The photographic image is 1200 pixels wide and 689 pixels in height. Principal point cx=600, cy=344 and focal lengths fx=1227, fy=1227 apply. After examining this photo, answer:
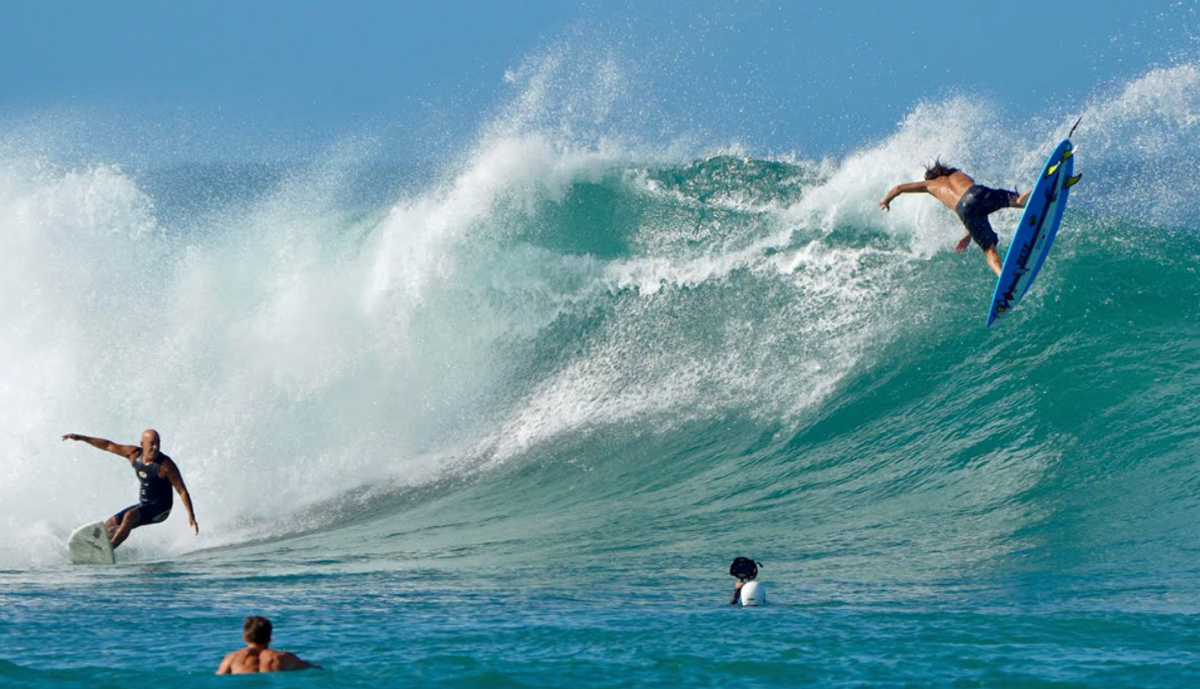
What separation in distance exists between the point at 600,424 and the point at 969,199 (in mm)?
4314

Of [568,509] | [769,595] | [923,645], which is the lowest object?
[923,645]

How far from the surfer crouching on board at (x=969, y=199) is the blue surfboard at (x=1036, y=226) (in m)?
0.12

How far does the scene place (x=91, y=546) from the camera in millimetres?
9227

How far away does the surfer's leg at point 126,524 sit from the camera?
939 cm

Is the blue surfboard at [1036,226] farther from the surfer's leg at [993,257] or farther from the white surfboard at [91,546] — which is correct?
the white surfboard at [91,546]

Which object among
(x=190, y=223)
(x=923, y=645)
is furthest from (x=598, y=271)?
(x=923, y=645)

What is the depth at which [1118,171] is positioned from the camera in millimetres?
36812

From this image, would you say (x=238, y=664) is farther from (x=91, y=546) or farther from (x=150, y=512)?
(x=150, y=512)

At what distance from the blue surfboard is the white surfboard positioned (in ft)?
23.4

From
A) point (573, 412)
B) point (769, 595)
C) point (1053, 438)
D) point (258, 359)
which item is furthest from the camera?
point (258, 359)

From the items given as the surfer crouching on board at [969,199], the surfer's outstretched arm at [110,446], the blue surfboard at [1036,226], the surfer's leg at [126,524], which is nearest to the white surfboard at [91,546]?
the surfer's leg at [126,524]

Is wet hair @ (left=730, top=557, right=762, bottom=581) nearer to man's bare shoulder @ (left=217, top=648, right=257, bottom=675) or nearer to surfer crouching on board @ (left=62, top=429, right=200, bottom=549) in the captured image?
man's bare shoulder @ (left=217, top=648, right=257, bottom=675)

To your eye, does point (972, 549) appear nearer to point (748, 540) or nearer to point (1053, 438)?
point (748, 540)

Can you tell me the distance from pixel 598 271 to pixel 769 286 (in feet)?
7.04
